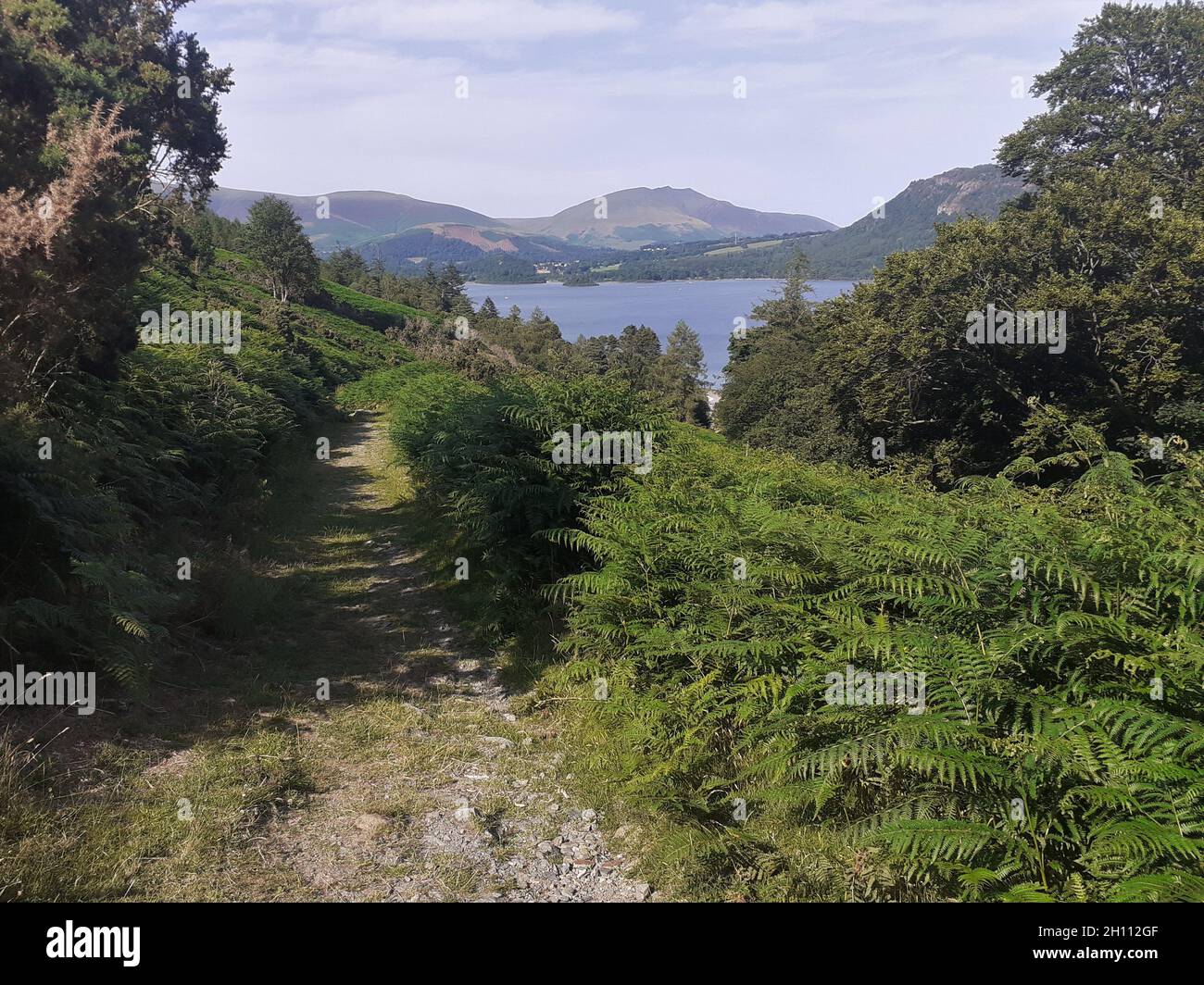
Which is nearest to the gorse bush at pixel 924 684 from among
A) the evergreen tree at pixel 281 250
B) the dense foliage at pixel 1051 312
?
the dense foliage at pixel 1051 312

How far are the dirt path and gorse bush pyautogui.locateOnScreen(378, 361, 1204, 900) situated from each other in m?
0.50

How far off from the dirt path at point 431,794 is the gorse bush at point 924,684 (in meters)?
0.50

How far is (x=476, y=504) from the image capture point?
8250 mm

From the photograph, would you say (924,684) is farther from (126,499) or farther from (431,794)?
(126,499)

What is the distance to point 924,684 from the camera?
10.9 feet

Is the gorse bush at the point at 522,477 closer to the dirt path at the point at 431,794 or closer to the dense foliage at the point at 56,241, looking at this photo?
the dirt path at the point at 431,794

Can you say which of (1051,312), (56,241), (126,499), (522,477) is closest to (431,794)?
(522,477)

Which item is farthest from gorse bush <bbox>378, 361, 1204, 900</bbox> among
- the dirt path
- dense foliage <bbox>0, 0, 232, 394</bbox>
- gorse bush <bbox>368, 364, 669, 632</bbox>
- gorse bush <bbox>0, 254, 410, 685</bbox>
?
dense foliage <bbox>0, 0, 232, 394</bbox>

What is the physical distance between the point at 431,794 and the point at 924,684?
3004 mm

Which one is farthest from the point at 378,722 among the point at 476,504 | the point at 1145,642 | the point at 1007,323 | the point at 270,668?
the point at 1007,323

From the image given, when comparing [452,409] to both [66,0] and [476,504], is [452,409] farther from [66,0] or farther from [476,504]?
[66,0]

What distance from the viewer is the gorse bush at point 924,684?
9.25 ft
